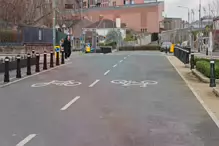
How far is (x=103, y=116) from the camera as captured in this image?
10016 millimetres

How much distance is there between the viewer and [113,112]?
10602 millimetres

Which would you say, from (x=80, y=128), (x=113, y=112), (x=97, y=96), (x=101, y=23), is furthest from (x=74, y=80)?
(x=101, y=23)

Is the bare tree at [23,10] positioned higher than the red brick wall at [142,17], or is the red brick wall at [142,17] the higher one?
the red brick wall at [142,17]

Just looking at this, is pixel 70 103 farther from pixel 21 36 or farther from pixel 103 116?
pixel 21 36

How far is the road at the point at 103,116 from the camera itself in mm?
7740

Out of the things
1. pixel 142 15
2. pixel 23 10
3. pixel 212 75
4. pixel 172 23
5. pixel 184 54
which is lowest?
pixel 212 75

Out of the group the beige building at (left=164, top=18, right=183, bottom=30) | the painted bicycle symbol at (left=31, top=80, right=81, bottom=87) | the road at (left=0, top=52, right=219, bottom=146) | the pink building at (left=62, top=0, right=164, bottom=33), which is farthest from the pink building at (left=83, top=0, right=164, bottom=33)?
the road at (left=0, top=52, right=219, bottom=146)

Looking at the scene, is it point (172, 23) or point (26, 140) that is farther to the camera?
point (172, 23)

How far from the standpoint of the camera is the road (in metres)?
7.74

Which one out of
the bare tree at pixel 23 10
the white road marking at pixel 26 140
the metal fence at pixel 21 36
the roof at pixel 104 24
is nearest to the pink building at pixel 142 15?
the roof at pixel 104 24

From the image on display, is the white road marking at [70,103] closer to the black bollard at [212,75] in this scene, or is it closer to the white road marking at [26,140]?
the white road marking at [26,140]

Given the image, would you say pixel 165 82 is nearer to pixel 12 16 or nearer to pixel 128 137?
pixel 128 137

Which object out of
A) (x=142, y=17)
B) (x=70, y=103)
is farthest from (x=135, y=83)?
(x=142, y=17)

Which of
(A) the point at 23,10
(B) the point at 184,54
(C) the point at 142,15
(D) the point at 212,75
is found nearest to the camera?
(D) the point at 212,75
